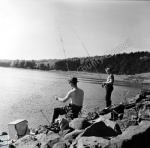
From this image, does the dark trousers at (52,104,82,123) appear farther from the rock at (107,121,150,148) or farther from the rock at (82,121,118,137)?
the rock at (107,121,150,148)

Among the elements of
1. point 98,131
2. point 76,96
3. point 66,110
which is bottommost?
point 98,131

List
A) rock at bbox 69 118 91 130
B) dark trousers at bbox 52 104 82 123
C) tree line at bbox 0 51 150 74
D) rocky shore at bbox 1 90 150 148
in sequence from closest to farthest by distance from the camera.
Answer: rocky shore at bbox 1 90 150 148 < rock at bbox 69 118 91 130 < dark trousers at bbox 52 104 82 123 < tree line at bbox 0 51 150 74

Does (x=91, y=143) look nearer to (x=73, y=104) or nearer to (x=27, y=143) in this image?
→ (x=27, y=143)

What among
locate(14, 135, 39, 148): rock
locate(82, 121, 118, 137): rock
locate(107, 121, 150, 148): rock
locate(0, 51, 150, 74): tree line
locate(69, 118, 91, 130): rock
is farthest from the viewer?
locate(0, 51, 150, 74): tree line

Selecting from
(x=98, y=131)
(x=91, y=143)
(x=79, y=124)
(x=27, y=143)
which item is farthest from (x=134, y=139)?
(x=27, y=143)

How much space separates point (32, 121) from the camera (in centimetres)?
1596

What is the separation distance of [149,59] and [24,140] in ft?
305

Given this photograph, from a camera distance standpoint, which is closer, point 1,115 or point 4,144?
point 4,144

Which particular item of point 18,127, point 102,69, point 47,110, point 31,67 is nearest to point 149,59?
point 102,69

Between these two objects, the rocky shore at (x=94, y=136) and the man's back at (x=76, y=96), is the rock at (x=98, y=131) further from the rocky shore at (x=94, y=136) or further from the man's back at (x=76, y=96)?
the man's back at (x=76, y=96)

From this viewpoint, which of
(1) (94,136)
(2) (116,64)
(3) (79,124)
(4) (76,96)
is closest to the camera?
(1) (94,136)

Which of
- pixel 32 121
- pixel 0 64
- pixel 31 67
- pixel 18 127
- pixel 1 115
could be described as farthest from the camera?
pixel 0 64

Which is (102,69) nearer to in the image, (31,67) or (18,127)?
(31,67)

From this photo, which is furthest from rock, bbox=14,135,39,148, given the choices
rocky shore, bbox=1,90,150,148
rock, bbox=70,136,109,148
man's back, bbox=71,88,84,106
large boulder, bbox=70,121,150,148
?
rock, bbox=70,136,109,148
